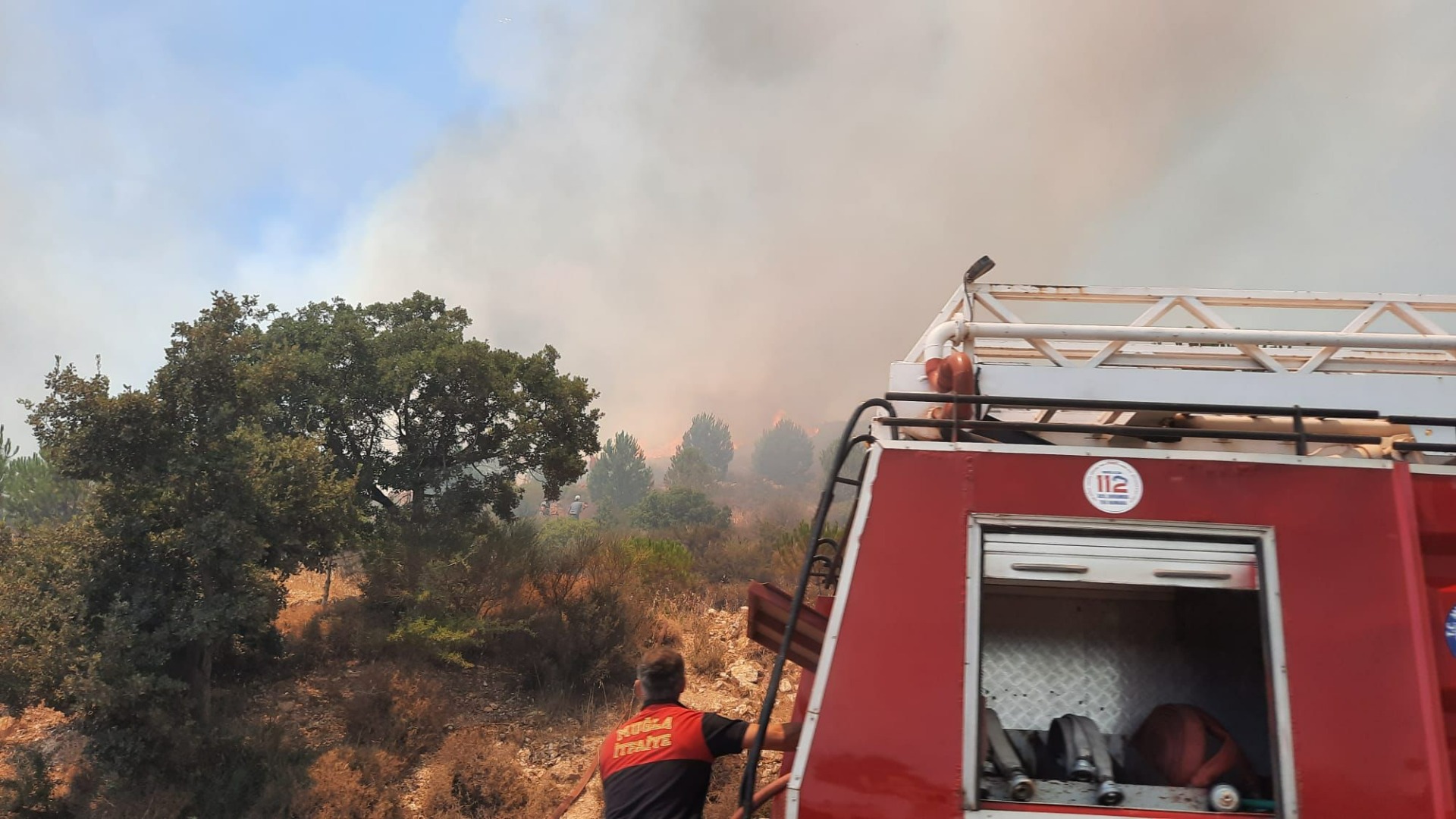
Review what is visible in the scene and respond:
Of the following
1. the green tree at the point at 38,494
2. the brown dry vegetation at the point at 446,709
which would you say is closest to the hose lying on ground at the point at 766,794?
the brown dry vegetation at the point at 446,709

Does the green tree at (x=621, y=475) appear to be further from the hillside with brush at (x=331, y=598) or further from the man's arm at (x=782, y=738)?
the man's arm at (x=782, y=738)

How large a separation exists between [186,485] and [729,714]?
7275mm

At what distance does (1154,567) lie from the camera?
266 centimetres

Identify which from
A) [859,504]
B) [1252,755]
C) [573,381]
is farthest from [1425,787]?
[573,381]

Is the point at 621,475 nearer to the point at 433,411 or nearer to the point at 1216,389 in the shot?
the point at 433,411

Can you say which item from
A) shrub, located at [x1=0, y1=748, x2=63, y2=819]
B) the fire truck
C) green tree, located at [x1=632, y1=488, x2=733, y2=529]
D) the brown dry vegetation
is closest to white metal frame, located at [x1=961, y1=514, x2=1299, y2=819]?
the fire truck

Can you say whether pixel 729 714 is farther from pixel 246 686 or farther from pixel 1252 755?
pixel 1252 755

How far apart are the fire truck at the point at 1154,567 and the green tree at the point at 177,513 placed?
29.2ft

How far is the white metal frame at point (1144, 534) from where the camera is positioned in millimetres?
2465

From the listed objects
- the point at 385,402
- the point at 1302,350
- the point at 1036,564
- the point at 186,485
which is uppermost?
the point at 385,402

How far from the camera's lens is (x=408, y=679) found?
35.6 feet

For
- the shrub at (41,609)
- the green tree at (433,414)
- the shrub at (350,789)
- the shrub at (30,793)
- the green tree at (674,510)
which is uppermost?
the green tree at (674,510)

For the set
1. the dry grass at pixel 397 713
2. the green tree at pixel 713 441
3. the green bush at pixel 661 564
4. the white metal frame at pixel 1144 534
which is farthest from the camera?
the green tree at pixel 713 441

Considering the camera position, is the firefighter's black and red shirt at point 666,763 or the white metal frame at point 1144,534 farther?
the firefighter's black and red shirt at point 666,763
